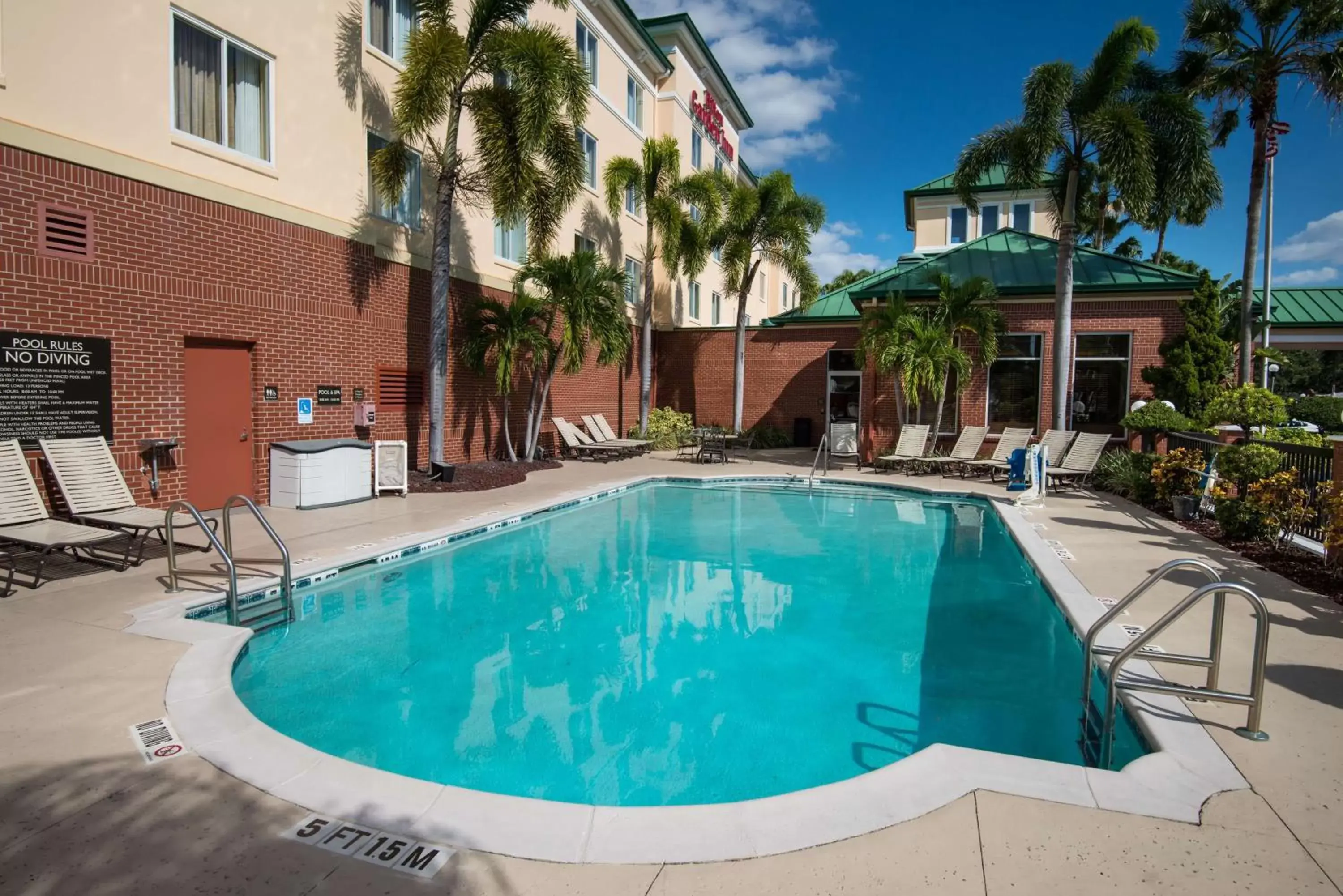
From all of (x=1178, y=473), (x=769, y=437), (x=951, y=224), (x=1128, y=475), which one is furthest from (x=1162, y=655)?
(x=951, y=224)

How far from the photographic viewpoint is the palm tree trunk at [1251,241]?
16.0m

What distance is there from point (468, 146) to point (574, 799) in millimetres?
13963

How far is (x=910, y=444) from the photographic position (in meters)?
16.0

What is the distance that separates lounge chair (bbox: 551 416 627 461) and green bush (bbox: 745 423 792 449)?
5.03m

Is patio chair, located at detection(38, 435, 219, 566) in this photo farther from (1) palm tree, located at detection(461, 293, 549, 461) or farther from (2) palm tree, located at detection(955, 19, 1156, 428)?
(2) palm tree, located at detection(955, 19, 1156, 428)

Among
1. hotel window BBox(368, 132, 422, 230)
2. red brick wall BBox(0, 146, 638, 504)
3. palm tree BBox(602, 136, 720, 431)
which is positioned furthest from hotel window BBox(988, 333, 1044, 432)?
hotel window BBox(368, 132, 422, 230)

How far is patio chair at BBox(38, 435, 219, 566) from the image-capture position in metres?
7.06

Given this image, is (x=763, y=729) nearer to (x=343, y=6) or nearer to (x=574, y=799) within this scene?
(x=574, y=799)

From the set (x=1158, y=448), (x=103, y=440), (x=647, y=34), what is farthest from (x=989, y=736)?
(x=647, y=34)

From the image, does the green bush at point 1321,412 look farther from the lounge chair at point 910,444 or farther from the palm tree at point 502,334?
the palm tree at point 502,334

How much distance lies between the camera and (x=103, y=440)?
7.99 meters

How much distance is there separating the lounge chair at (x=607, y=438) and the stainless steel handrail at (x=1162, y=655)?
14370 mm

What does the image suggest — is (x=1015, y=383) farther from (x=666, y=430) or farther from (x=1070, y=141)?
(x=666, y=430)

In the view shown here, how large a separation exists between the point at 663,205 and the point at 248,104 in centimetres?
1112
